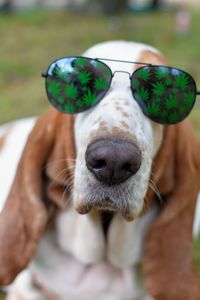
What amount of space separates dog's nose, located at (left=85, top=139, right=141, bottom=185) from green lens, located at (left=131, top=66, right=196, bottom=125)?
9.8 inches

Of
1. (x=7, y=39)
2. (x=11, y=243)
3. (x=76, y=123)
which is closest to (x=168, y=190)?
(x=76, y=123)

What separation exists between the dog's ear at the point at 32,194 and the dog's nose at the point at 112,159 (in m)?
0.37

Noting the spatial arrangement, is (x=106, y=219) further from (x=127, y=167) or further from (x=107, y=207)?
(x=127, y=167)

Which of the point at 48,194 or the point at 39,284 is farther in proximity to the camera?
the point at 39,284

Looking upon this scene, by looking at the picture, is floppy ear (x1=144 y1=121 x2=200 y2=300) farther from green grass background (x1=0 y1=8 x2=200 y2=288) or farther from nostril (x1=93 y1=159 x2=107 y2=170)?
green grass background (x1=0 y1=8 x2=200 y2=288)

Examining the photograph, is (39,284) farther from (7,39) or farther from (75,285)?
(7,39)

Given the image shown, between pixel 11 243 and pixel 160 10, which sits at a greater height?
pixel 160 10

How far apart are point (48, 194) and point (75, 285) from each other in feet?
1.17

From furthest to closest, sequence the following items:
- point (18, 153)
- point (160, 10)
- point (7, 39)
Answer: point (160, 10) < point (7, 39) < point (18, 153)

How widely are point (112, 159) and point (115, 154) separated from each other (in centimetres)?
2

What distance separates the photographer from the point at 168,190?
8.00ft

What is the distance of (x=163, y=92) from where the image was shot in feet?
7.43

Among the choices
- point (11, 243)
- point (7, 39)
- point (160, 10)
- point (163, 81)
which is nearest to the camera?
point (163, 81)

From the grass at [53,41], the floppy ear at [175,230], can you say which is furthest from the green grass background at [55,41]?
the floppy ear at [175,230]
